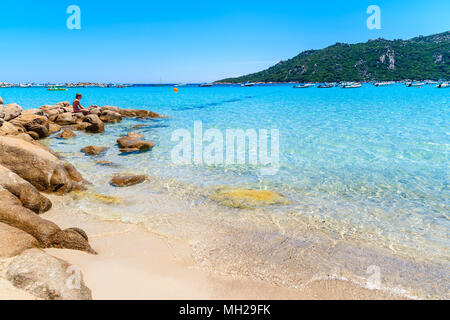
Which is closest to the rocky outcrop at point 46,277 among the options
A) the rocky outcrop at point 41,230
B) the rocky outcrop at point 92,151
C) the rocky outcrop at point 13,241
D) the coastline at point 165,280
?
the rocky outcrop at point 13,241

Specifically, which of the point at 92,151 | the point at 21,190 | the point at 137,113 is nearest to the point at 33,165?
the point at 21,190

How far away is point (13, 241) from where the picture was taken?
13.8 feet

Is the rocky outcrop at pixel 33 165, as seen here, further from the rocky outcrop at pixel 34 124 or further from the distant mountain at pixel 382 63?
the distant mountain at pixel 382 63

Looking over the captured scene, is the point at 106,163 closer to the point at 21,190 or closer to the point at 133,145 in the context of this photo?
the point at 133,145

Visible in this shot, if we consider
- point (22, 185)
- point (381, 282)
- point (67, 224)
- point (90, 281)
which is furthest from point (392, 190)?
point (22, 185)

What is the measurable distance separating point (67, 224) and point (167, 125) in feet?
58.5

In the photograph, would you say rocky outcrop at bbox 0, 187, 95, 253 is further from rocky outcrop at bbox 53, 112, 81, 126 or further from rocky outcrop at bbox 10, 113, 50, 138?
rocky outcrop at bbox 53, 112, 81, 126

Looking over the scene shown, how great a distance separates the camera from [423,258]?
5.33m

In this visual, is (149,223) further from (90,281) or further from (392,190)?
(392,190)

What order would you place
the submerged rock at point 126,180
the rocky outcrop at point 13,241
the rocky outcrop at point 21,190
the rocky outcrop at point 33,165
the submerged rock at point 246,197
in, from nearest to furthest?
the rocky outcrop at point 13,241 → the rocky outcrop at point 21,190 → the rocky outcrop at point 33,165 → the submerged rock at point 246,197 → the submerged rock at point 126,180

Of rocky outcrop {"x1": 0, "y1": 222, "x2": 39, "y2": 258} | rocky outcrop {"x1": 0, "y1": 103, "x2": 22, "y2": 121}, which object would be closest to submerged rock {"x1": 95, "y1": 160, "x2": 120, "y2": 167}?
rocky outcrop {"x1": 0, "y1": 222, "x2": 39, "y2": 258}

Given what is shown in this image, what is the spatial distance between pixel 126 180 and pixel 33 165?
2613 mm

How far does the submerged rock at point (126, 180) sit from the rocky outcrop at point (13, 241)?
4.59 metres

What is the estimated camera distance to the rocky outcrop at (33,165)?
7531 mm
